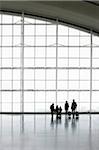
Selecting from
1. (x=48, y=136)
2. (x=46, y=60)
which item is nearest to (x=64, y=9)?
(x=46, y=60)

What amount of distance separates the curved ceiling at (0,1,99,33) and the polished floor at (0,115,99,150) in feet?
28.3

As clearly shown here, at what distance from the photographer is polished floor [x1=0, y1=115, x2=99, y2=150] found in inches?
612

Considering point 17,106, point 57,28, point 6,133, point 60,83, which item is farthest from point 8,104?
point 6,133

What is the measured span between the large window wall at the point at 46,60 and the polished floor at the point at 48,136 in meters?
7.51

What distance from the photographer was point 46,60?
30891mm

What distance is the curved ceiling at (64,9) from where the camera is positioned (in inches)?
1095

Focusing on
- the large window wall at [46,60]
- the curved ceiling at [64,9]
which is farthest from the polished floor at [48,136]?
the curved ceiling at [64,9]

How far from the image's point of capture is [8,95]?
31.2 metres

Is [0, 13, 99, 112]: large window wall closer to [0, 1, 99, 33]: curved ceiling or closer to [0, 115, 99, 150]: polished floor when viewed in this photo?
[0, 1, 99, 33]: curved ceiling

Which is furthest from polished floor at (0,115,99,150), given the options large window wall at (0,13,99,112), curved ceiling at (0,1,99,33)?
curved ceiling at (0,1,99,33)

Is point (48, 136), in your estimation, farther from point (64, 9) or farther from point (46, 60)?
point (46, 60)

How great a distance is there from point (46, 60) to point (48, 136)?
13.2 meters

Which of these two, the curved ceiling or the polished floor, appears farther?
the curved ceiling

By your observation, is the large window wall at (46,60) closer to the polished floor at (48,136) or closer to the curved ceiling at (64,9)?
the curved ceiling at (64,9)
